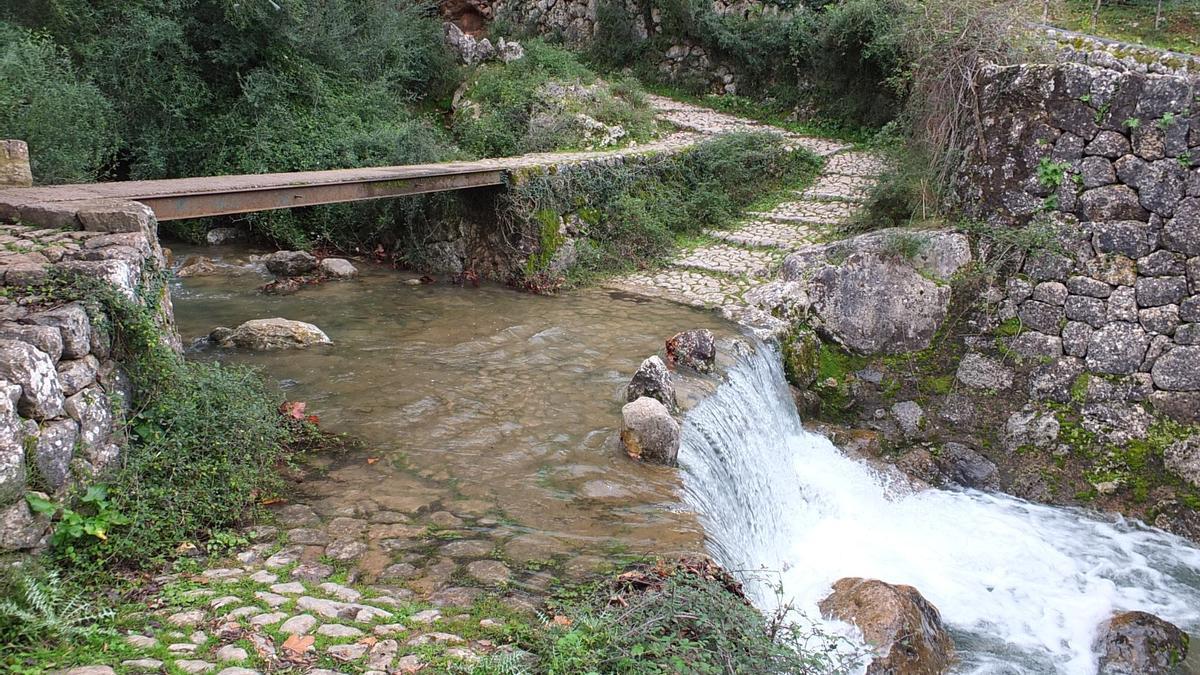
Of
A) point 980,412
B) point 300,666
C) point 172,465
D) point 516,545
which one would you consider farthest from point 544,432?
point 980,412

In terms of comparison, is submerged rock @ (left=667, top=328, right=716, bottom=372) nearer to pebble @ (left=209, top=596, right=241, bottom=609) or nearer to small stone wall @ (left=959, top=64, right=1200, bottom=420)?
small stone wall @ (left=959, top=64, right=1200, bottom=420)

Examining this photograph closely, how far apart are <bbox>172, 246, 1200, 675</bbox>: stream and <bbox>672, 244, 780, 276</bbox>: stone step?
5.61 feet

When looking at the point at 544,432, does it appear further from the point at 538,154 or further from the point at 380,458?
the point at 538,154

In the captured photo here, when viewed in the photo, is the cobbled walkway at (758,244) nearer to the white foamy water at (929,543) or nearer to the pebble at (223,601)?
the white foamy water at (929,543)

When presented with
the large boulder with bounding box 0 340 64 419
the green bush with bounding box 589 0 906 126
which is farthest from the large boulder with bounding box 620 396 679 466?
the green bush with bounding box 589 0 906 126

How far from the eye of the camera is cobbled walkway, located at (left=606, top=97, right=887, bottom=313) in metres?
10.7

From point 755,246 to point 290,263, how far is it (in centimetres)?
707

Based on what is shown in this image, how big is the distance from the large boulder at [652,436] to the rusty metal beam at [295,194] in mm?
4195

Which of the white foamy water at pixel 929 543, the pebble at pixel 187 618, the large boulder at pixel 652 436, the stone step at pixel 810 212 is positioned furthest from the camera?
the stone step at pixel 810 212

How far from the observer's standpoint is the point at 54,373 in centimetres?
391

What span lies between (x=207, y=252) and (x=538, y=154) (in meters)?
5.71

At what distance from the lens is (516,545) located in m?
4.62

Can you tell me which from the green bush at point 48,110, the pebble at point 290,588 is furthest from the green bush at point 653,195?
the pebble at point 290,588

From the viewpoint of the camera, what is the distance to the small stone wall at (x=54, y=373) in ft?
11.7
